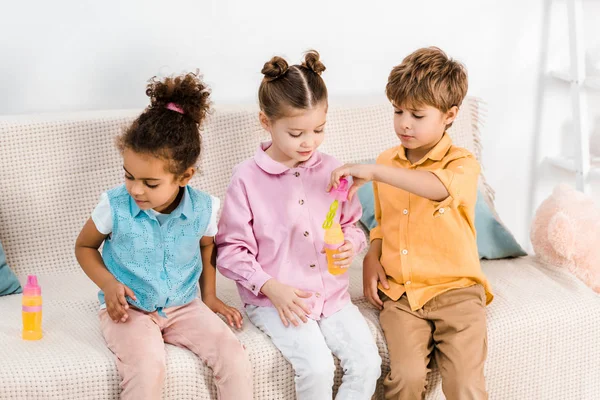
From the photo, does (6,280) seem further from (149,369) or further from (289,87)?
(289,87)

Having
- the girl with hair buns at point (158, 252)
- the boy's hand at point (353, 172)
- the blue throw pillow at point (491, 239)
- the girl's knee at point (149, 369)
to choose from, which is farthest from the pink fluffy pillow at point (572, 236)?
the girl's knee at point (149, 369)

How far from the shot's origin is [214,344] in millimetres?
1837

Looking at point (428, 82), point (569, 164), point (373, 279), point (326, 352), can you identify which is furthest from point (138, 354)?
point (569, 164)

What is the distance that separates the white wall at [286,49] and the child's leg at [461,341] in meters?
1.00

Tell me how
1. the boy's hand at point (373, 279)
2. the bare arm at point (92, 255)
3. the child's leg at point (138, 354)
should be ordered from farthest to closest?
the boy's hand at point (373, 279)
the bare arm at point (92, 255)
the child's leg at point (138, 354)

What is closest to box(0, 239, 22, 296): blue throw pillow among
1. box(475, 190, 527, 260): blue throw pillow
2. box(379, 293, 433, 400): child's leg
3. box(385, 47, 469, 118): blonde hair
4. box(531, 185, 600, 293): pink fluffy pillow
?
box(379, 293, 433, 400): child's leg

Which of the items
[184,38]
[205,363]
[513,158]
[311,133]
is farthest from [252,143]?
[513,158]

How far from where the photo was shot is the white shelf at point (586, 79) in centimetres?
289

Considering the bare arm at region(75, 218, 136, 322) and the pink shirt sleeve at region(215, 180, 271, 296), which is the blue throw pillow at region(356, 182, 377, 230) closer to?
the pink shirt sleeve at region(215, 180, 271, 296)

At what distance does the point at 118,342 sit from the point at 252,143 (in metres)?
0.83

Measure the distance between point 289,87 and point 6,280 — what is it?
2.83ft

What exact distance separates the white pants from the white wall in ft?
3.10

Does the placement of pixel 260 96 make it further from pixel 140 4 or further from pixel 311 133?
pixel 140 4

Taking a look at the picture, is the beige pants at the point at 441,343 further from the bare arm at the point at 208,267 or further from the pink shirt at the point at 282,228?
the bare arm at the point at 208,267
